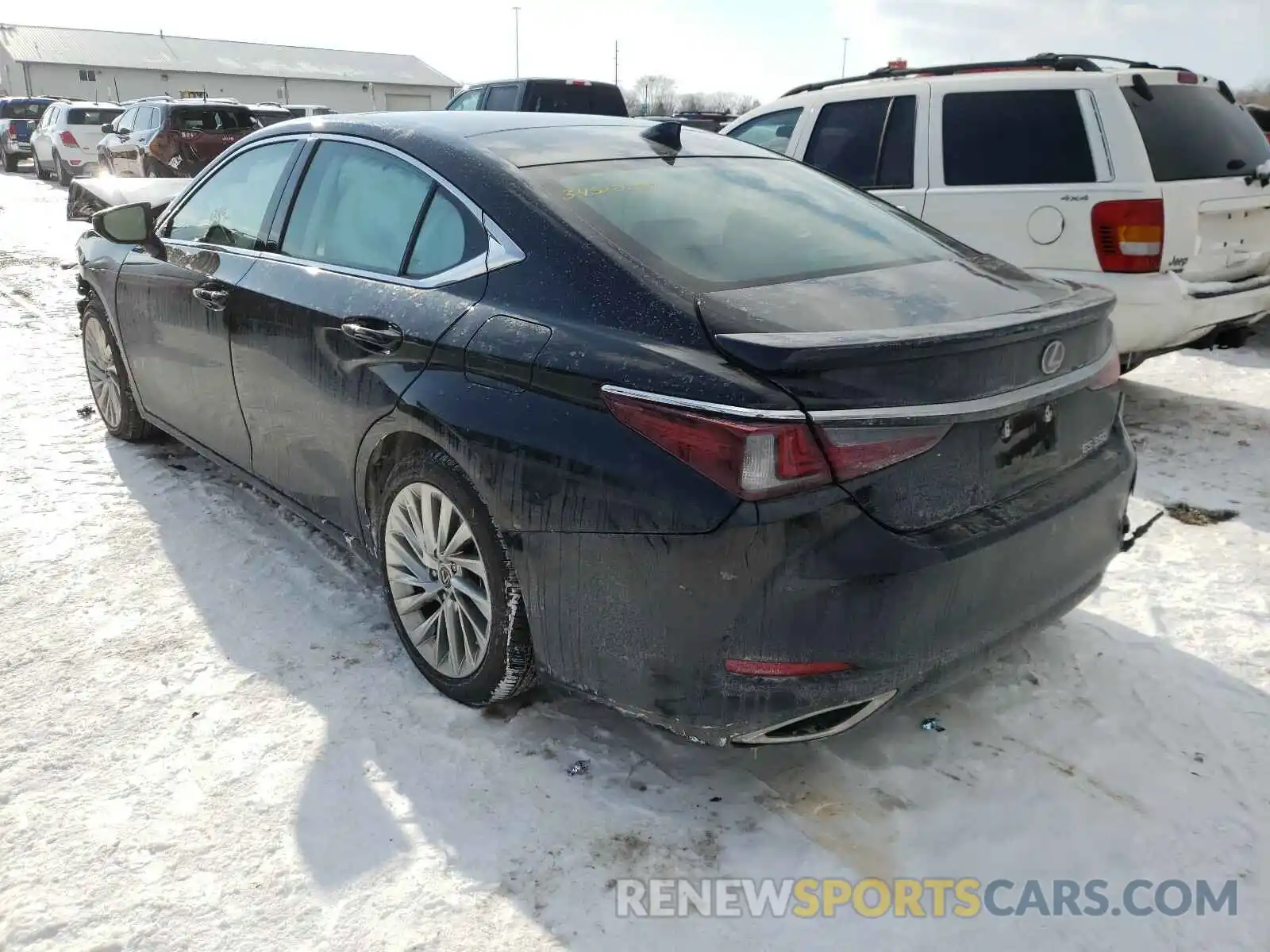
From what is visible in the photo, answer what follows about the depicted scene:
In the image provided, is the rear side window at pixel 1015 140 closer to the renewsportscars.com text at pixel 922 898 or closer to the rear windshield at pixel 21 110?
the renewsportscars.com text at pixel 922 898

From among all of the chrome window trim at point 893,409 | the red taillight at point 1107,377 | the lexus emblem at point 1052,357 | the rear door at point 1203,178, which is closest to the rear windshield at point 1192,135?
the rear door at point 1203,178

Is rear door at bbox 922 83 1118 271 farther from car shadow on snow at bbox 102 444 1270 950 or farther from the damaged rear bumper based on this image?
the damaged rear bumper

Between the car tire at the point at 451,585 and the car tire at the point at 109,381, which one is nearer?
the car tire at the point at 451,585

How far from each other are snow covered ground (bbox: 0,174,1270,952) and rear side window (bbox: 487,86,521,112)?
10819 millimetres

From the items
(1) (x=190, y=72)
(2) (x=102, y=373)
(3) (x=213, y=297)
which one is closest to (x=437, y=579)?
(3) (x=213, y=297)

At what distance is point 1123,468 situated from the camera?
9.06ft

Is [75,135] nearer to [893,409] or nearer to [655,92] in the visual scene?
[893,409]

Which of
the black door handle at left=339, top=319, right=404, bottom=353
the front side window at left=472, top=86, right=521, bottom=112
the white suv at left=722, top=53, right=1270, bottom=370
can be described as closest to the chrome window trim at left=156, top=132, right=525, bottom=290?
the black door handle at left=339, top=319, right=404, bottom=353

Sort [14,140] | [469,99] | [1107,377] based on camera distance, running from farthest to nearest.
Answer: [14,140]
[469,99]
[1107,377]

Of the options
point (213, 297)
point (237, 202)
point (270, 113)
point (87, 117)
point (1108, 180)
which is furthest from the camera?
point (87, 117)

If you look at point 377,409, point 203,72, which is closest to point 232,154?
point 377,409

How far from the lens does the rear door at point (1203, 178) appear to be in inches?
193

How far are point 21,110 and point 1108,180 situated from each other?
32.3 meters

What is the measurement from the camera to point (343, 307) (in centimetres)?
304
